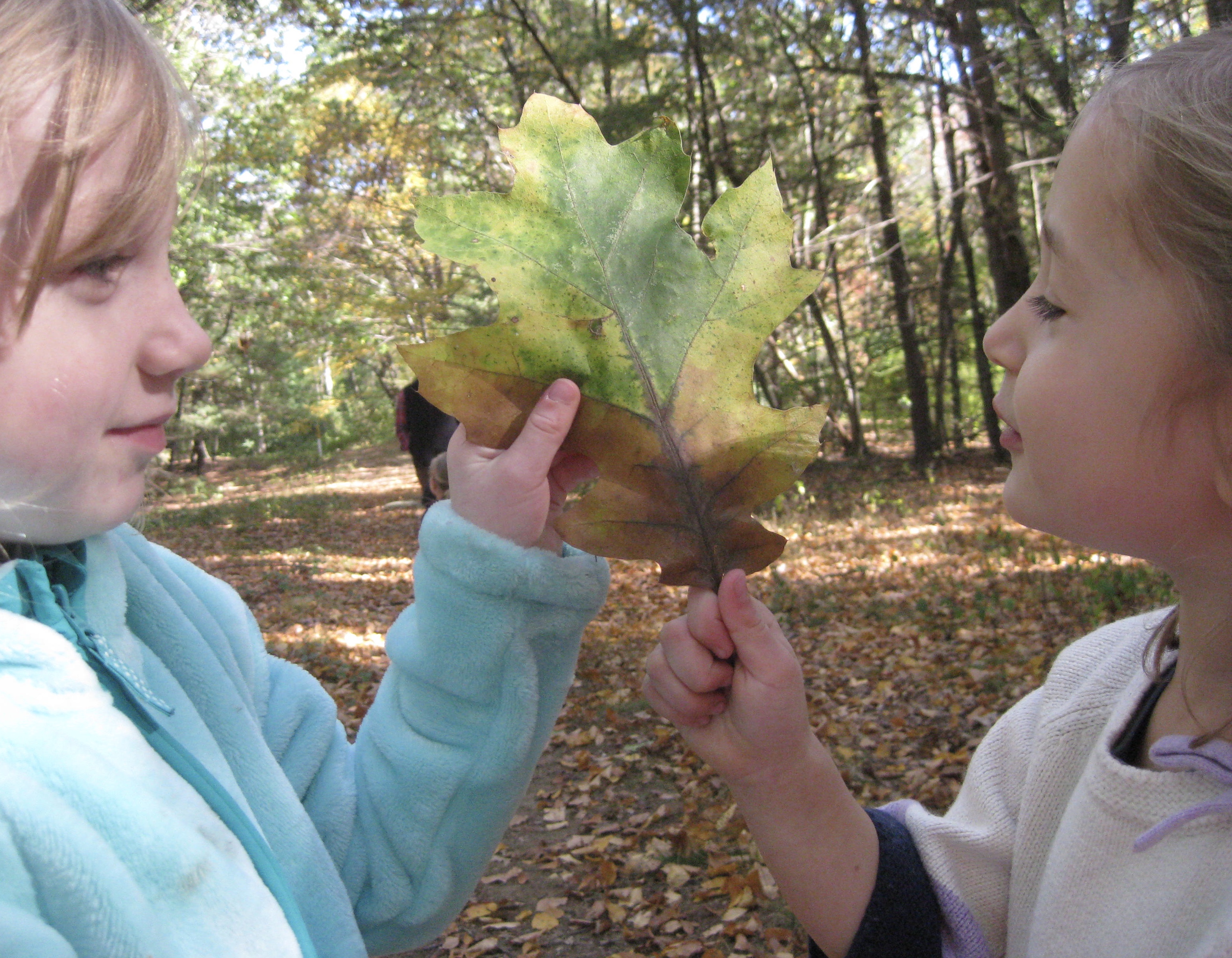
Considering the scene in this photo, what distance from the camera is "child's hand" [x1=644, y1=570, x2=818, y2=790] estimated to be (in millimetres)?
1104

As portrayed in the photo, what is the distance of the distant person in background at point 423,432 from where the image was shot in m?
9.28

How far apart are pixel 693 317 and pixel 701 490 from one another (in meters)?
0.20

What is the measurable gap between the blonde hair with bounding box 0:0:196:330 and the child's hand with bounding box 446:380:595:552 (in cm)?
44

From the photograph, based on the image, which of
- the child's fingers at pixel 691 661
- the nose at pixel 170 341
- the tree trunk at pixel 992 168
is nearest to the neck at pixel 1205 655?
the child's fingers at pixel 691 661

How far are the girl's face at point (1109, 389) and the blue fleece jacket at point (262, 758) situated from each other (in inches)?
24.9

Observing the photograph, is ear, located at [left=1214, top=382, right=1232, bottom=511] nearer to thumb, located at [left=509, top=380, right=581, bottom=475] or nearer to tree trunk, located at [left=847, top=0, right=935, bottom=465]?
thumb, located at [left=509, top=380, right=581, bottom=475]

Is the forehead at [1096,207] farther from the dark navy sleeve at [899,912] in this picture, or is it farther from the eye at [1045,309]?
the dark navy sleeve at [899,912]

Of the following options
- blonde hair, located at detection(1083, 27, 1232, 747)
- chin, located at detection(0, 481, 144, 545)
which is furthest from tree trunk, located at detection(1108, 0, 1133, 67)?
chin, located at detection(0, 481, 144, 545)

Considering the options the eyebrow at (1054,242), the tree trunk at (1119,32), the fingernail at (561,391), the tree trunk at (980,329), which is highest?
the tree trunk at (1119,32)

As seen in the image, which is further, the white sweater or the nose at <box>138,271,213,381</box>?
the white sweater

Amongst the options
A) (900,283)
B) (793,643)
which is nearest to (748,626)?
(793,643)

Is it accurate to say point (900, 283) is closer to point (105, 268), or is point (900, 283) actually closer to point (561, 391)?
point (561, 391)

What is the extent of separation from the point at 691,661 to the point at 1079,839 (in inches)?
23.5

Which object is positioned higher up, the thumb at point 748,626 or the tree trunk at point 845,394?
the thumb at point 748,626
